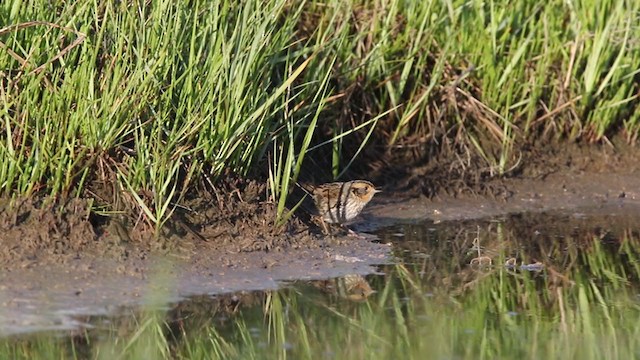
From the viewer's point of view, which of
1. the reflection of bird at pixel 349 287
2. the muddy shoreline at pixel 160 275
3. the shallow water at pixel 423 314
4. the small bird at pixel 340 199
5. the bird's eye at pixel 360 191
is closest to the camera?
the shallow water at pixel 423 314

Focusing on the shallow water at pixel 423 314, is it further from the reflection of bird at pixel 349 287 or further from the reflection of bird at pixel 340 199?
the reflection of bird at pixel 340 199

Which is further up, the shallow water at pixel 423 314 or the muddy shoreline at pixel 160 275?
the shallow water at pixel 423 314

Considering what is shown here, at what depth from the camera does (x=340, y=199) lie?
7191 millimetres

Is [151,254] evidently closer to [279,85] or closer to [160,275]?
[160,275]

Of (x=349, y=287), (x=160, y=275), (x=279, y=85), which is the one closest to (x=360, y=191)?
(x=279, y=85)

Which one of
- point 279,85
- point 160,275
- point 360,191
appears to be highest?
point 279,85

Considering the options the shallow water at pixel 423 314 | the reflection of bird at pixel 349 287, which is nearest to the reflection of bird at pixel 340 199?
the shallow water at pixel 423 314

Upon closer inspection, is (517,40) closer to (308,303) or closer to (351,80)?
(351,80)

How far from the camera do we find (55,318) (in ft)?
17.7

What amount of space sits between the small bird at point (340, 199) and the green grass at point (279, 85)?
267 millimetres

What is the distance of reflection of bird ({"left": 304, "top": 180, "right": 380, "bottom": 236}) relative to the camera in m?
7.22

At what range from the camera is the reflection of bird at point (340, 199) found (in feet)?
23.7

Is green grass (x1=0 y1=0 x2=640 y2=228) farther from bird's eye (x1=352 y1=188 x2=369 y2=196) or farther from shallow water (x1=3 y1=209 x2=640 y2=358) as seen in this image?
shallow water (x1=3 y1=209 x2=640 y2=358)

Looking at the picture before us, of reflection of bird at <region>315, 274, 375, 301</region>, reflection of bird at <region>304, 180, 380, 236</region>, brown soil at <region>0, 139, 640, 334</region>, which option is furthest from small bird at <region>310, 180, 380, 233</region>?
reflection of bird at <region>315, 274, 375, 301</region>
